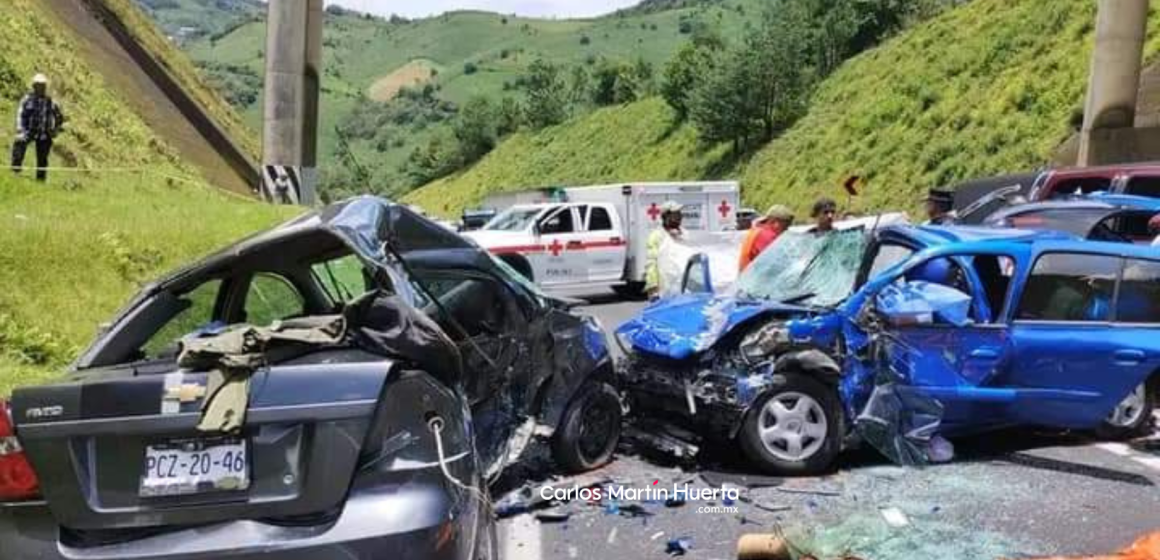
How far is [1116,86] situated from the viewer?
2048 centimetres

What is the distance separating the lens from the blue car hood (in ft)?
18.5

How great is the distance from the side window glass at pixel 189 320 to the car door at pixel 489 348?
966 millimetres

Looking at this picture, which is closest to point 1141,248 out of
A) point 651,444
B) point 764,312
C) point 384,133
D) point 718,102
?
point 764,312

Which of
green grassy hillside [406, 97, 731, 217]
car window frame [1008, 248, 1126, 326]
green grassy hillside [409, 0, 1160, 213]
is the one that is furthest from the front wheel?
green grassy hillside [406, 97, 731, 217]

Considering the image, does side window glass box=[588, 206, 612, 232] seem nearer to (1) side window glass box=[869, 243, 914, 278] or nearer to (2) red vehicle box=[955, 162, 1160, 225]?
(2) red vehicle box=[955, 162, 1160, 225]

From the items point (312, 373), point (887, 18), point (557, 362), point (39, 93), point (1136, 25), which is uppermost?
point (887, 18)

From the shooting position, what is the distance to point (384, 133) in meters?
131

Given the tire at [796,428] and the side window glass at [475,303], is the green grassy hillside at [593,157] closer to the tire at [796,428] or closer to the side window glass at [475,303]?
the tire at [796,428]

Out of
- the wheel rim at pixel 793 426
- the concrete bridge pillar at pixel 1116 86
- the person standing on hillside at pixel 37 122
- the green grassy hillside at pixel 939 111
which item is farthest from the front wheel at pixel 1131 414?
the green grassy hillside at pixel 939 111

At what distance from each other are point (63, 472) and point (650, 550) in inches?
106

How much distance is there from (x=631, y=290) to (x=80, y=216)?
881 centimetres

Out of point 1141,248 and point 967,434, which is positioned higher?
point 1141,248

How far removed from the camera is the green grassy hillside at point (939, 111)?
27.1 metres

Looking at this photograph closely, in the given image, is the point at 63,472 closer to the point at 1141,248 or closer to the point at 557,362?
the point at 557,362
